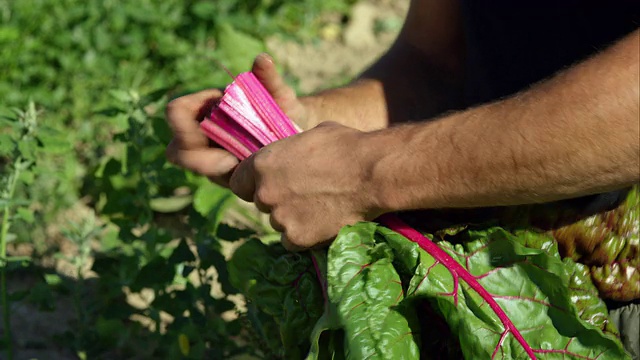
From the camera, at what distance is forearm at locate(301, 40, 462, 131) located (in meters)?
2.96

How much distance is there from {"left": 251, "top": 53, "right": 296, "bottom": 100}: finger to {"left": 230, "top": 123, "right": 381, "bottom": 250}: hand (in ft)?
0.92

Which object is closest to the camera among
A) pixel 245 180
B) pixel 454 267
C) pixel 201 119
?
pixel 454 267

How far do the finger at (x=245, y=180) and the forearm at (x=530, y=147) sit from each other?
0.35m

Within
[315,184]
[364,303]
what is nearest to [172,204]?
[315,184]

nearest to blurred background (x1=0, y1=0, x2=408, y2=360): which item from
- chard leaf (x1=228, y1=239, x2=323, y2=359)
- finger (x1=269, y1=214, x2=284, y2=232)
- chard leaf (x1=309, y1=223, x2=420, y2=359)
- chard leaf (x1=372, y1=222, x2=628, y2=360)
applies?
chard leaf (x1=228, y1=239, x2=323, y2=359)

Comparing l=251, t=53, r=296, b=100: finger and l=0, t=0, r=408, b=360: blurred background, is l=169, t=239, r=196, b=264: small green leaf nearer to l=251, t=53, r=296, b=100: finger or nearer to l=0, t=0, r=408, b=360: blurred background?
l=0, t=0, r=408, b=360: blurred background

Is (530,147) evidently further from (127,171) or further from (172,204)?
(172,204)

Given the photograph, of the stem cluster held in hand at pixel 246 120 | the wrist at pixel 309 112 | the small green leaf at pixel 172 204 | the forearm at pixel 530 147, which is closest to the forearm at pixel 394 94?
the wrist at pixel 309 112

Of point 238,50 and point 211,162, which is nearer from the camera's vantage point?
point 211,162

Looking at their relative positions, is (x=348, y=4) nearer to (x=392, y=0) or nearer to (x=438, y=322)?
(x=392, y=0)

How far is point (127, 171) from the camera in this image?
347 centimetres

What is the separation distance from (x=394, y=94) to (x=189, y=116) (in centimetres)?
67

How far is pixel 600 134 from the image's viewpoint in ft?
6.61

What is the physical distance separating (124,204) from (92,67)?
182 centimetres
